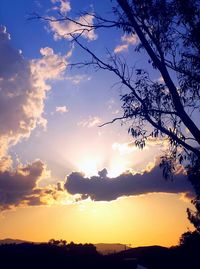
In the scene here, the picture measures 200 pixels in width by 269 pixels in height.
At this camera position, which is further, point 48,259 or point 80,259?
point 80,259

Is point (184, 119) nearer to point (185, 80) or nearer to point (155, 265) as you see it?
point (185, 80)

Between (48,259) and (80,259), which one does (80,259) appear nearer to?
(80,259)

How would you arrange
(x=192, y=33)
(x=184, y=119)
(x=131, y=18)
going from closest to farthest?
1. (x=184, y=119)
2. (x=131, y=18)
3. (x=192, y=33)

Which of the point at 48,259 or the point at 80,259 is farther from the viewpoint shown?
the point at 80,259

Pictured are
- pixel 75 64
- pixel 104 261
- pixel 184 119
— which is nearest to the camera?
pixel 184 119

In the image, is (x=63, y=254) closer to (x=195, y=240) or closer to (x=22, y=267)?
(x=22, y=267)

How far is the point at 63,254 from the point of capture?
30875mm

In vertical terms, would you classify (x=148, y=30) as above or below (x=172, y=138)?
above

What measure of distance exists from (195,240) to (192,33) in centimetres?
2887

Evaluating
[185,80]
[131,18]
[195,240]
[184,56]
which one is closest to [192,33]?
[184,56]

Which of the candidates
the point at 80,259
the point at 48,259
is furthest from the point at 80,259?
the point at 48,259

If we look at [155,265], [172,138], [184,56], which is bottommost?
[155,265]

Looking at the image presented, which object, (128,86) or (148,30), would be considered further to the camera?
(148,30)

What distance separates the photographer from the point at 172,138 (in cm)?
1000
